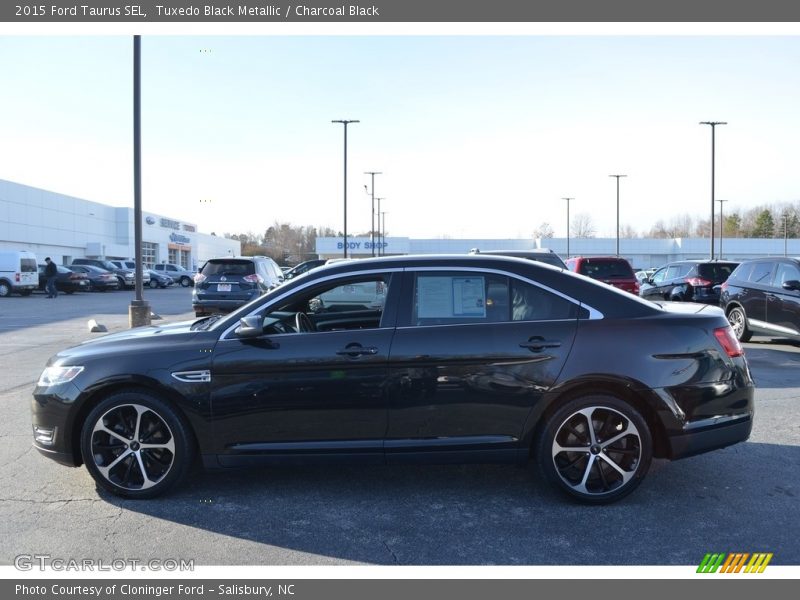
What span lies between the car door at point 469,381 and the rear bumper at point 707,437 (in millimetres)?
989

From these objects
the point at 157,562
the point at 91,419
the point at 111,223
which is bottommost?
the point at 157,562

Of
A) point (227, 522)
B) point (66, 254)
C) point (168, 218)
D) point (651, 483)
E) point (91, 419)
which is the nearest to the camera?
point (227, 522)

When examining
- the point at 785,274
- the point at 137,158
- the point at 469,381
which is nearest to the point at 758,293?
the point at 785,274

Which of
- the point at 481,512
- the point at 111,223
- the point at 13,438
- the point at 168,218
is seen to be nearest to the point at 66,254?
the point at 111,223

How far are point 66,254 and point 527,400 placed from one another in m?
62.5

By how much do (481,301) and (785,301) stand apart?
9095 millimetres

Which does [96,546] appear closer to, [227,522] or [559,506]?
[227,522]

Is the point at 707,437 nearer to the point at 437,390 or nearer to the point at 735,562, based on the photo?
the point at 735,562

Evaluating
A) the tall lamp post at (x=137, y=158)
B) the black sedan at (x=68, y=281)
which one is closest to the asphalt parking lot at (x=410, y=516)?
the tall lamp post at (x=137, y=158)

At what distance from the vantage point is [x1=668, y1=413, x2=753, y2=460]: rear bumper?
4.50 meters

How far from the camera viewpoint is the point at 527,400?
4434 mm

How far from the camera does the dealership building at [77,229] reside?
51438 mm

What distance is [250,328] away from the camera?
14.7 feet

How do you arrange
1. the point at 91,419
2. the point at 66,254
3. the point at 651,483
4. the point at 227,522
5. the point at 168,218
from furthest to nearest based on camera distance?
the point at 168,218 < the point at 66,254 < the point at 651,483 < the point at 91,419 < the point at 227,522
